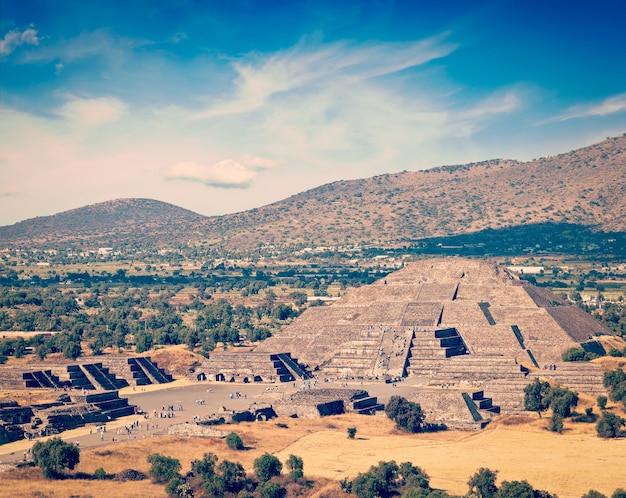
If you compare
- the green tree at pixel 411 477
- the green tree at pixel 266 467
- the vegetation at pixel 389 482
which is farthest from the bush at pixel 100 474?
the green tree at pixel 411 477

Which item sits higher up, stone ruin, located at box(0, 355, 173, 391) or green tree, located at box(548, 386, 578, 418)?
stone ruin, located at box(0, 355, 173, 391)

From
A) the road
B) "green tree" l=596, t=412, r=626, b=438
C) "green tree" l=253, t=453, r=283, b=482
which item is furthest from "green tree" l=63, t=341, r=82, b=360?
"green tree" l=596, t=412, r=626, b=438

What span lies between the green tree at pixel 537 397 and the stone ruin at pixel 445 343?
246 centimetres

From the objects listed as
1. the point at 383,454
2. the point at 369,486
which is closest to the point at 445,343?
the point at 383,454

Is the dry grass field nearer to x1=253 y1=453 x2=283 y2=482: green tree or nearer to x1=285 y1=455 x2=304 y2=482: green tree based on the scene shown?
x1=285 y1=455 x2=304 y2=482: green tree

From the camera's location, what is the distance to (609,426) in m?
82.4

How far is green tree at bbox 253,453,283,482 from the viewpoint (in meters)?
69.6

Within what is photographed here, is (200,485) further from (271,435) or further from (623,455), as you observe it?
(623,455)

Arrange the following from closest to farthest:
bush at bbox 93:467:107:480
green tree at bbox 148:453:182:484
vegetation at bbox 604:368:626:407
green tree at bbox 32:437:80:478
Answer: green tree at bbox 32:437:80:478 → bush at bbox 93:467:107:480 → green tree at bbox 148:453:182:484 → vegetation at bbox 604:368:626:407

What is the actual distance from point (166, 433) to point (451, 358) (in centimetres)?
3894

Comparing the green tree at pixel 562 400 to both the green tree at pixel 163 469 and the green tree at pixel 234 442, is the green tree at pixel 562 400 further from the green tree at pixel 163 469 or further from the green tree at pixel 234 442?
the green tree at pixel 163 469

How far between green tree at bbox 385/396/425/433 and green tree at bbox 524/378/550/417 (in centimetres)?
942

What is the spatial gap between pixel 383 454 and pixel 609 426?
17651 mm

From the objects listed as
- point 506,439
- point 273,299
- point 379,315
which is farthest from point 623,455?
point 273,299
